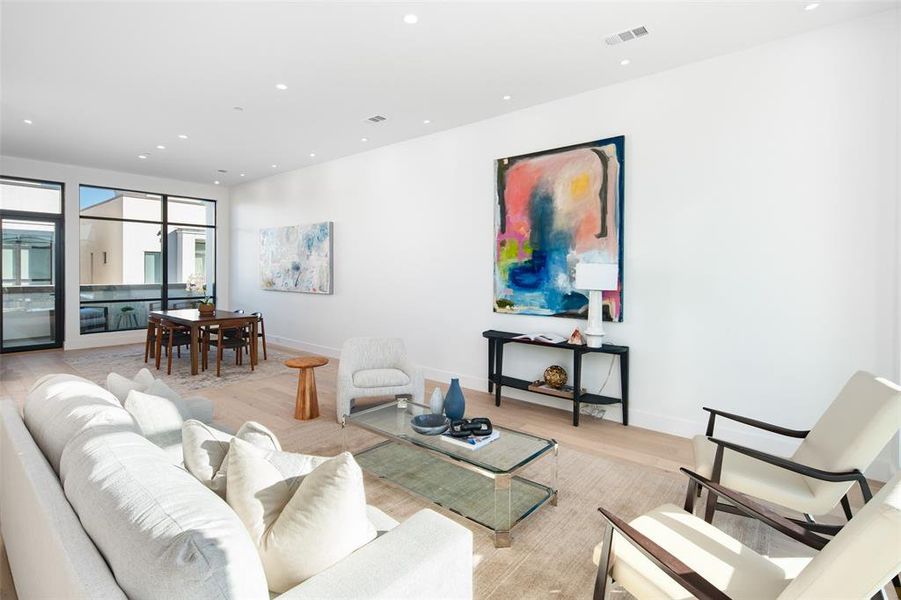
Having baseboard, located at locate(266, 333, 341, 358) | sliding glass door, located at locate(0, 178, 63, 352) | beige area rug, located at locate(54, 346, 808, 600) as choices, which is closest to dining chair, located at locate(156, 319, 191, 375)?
baseboard, located at locate(266, 333, 341, 358)

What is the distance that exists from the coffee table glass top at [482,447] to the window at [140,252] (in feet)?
18.4

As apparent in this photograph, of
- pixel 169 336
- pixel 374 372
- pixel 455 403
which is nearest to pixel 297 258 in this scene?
pixel 169 336

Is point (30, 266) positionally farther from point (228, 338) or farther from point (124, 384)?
point (124, 384)

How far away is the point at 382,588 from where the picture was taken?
3.52 feet

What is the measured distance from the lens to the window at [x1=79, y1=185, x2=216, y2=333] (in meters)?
7.70

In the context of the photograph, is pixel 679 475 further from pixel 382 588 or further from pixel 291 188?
pixel 291 188

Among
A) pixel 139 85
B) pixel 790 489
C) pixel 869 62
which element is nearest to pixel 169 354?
pixel 139 85

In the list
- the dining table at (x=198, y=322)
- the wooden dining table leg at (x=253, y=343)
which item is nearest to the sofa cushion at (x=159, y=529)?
the dining table at (x=198, y=322)

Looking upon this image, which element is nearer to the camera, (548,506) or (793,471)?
(793,471)

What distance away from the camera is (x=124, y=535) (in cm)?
96

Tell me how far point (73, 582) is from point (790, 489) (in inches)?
106

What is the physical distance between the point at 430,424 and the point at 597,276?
6.57 ft

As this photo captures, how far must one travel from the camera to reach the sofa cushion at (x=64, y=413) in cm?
148

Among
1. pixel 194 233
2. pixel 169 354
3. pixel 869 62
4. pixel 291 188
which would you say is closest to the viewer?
pixel 869 62
